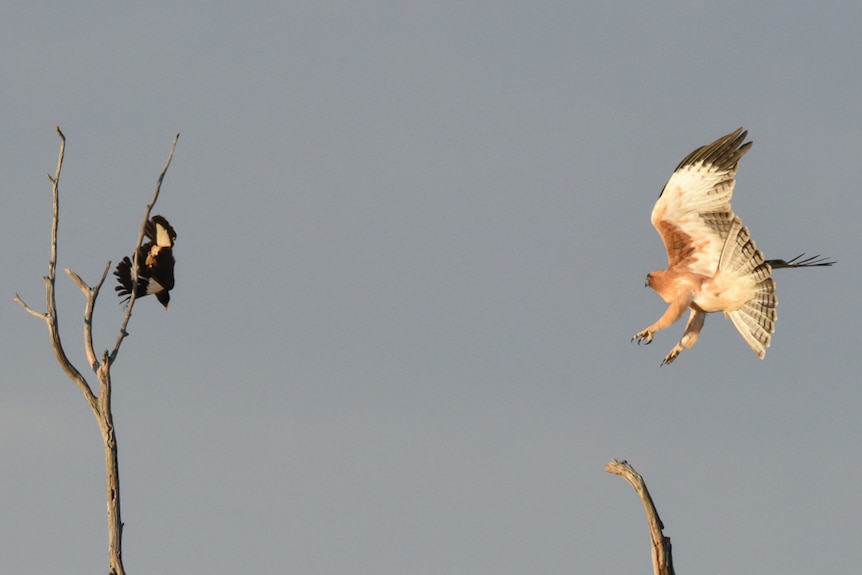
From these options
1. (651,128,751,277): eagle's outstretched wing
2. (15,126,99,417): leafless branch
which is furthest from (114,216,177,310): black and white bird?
(651,128,751,277): eagle's outstretched wing

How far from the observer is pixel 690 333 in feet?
73.0

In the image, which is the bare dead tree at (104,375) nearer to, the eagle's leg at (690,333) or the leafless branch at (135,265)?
the leafless branch at (135,265)

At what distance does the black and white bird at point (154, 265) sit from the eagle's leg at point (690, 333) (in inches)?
301

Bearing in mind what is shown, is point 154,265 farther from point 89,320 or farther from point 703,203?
point 703,203

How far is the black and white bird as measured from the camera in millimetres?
19906

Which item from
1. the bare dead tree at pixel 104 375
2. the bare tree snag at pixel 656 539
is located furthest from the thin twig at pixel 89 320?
the bare tree snag at pixel 656 539

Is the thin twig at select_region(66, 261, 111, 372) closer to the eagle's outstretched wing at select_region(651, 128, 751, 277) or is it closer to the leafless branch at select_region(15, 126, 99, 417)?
the leafless branch at select_region(15, 126, 99, 417)

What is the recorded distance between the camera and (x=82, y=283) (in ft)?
56.0

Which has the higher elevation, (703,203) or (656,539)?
(703,203)

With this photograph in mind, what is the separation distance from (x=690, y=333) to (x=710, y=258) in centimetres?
128

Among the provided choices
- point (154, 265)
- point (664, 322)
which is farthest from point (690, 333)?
point (154, 265)

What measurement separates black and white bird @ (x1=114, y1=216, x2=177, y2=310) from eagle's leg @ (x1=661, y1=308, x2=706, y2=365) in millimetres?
7653

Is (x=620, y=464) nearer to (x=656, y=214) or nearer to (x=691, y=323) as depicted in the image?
(x=691, y=323)

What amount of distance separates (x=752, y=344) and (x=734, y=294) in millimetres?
1201
